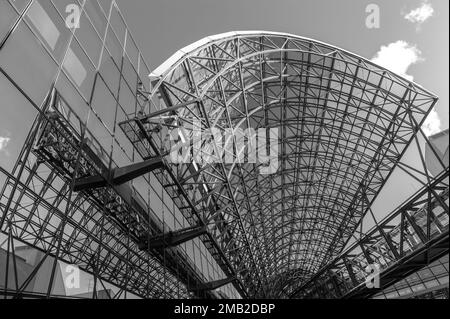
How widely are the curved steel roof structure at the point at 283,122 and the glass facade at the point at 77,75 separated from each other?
1601mm

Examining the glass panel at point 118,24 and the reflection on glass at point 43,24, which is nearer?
the reflection on glass at point 43,24

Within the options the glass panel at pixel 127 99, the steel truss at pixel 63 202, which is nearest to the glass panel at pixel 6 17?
the steel truss at pixel 63 202

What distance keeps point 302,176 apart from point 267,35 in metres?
18.1

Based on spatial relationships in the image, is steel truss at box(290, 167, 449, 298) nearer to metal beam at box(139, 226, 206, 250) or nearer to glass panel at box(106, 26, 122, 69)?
metal beam at box(139, 226, 206, 250)

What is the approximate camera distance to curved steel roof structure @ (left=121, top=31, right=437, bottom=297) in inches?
651

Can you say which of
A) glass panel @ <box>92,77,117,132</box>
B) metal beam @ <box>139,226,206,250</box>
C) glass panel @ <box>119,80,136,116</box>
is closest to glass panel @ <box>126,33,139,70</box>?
glass panel @ <box>119,80,136,116</box>

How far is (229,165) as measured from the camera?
24.3 m

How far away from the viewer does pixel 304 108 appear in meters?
25.6

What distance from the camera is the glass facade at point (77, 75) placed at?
8672 millimetres

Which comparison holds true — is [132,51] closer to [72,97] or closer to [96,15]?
[96,15]

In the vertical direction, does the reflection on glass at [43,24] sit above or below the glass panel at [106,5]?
below

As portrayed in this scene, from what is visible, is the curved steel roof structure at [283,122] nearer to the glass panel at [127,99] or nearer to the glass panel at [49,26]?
the glass panel at [127,99]

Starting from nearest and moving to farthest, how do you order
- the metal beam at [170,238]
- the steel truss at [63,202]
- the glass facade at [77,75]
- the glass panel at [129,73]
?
the glass facade at [77,75] → the steel truss at [63,202] → the metal beam at [170,238] → the glass panel at [129,73]
